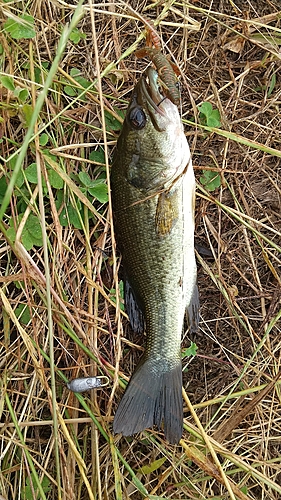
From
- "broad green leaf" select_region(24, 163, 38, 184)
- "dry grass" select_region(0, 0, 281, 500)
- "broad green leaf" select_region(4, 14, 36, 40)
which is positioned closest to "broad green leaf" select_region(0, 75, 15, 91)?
"dry grass" select_region(0, 0, 281, 500)

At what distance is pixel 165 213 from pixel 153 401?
34.4 inches

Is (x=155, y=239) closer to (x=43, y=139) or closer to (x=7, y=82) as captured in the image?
(x=43, y=139)

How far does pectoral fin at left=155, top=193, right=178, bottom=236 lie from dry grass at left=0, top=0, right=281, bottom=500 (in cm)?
24

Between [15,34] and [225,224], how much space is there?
144cm

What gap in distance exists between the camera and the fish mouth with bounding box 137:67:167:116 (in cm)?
212

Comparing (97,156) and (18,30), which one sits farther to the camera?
(97,156)

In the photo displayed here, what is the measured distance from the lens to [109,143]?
7.93 feet

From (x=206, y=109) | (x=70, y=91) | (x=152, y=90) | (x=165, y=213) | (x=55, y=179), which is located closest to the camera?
(x=152, y=90)

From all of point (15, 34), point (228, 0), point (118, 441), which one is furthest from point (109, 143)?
point (118, 441)

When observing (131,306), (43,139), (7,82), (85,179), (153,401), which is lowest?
(153,401)

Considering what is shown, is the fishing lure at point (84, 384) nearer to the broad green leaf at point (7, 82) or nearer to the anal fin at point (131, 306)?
the anal fin at point (131, 306)

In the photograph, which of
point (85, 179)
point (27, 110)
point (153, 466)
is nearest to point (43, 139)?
point (27, 110)

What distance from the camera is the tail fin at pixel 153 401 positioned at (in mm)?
2180

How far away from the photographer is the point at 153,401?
221 centimetres
